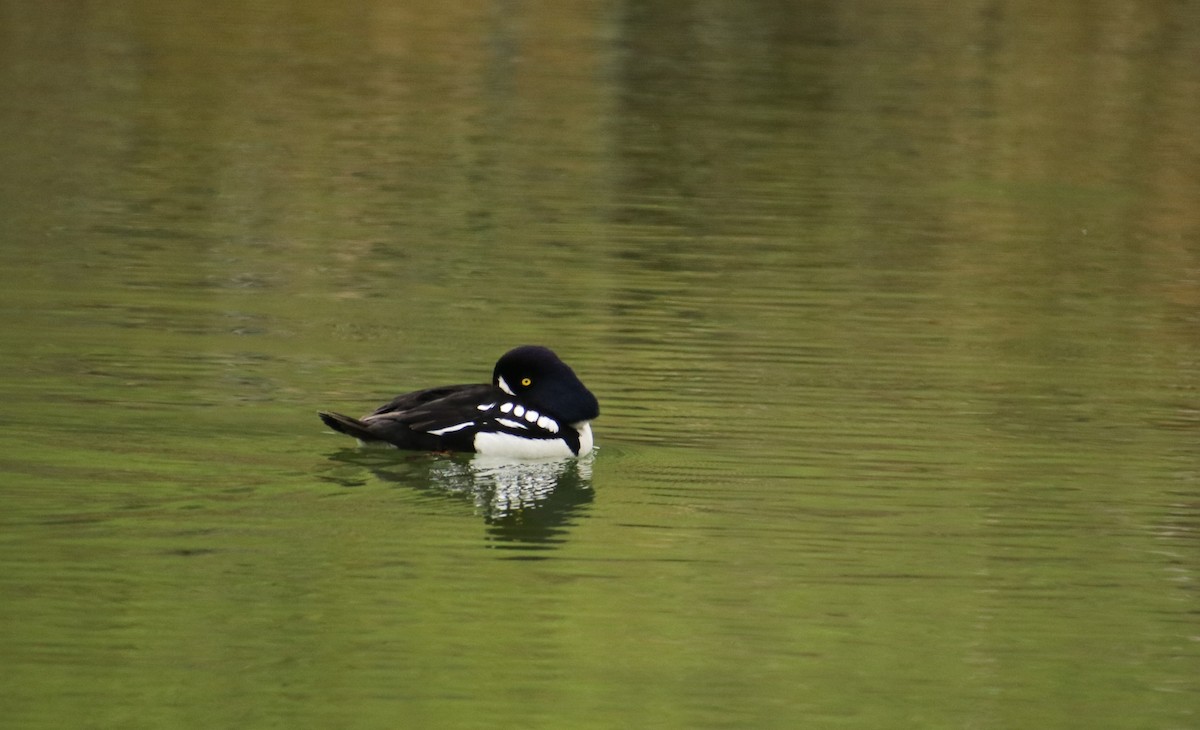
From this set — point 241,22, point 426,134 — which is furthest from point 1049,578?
point 241,22

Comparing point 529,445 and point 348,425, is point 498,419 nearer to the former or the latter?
point 529,445

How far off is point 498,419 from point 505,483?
34 centimetres

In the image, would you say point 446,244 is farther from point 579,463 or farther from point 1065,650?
point 1065,650

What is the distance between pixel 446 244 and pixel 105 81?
10.2m

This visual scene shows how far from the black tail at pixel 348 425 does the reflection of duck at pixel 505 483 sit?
12cm

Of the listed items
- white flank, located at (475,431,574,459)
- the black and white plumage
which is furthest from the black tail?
white flank, located at (475,431,574,459)

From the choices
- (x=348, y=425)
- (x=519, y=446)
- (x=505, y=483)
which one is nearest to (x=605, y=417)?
(x=519, y=446)

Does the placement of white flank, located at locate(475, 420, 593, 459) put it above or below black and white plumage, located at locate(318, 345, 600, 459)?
below

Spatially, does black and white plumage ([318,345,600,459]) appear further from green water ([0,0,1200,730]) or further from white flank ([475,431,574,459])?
green water ([0,0,1200,730])

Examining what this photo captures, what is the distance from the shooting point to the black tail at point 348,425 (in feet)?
32.2

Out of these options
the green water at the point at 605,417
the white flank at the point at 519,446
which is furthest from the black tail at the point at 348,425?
the white flank at the point at 519,446

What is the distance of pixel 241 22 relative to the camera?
108 feet

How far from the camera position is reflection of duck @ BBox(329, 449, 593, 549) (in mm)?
9398

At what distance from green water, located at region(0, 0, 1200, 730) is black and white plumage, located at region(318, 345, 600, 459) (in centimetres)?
14
